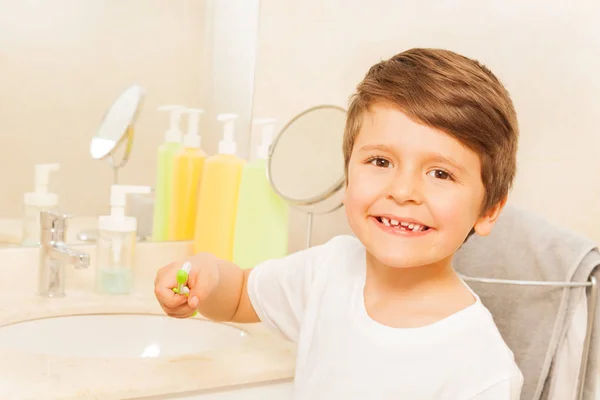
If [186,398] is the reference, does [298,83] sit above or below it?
above

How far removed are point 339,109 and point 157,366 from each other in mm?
609

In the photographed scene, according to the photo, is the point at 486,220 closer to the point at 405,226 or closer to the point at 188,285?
the point at 405,226

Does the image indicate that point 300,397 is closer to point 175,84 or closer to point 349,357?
point 349,357

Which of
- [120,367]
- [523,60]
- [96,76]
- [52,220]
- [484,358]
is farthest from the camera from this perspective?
[96,76]

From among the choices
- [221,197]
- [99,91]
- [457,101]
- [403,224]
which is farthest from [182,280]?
[99,91]

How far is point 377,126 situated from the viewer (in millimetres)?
917

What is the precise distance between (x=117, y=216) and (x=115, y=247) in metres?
0.05

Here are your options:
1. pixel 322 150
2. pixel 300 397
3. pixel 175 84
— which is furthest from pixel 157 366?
pixel 175 84

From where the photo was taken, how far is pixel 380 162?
928 millimetres

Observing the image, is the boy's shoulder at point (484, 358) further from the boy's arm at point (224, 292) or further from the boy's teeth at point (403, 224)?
the boy's arm at point (224, 292)

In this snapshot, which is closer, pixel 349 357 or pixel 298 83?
pixel 349 357

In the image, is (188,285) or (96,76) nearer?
(188,285)

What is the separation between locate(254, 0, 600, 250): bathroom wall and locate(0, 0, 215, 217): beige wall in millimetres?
251

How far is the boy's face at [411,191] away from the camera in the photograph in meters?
0.88
